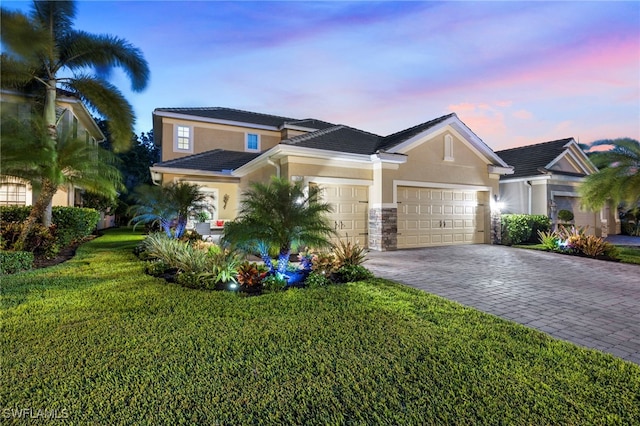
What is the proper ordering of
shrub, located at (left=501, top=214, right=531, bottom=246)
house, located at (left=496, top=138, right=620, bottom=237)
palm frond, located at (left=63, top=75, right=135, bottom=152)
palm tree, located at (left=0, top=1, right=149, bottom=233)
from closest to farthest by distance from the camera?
palm tree, located at (left=0, top=1, right=149, bottom=233), palm frond, located at (left=63, top=75, right=135, bottom=152), shrub, located at (left=501, top=214, right=531, bottom=246), house, located at (left=496, top=138, right=620, bottom=237)

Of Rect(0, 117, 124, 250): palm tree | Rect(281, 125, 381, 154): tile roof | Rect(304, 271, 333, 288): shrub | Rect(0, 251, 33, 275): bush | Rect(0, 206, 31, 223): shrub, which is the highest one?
Rect(281, 125, 381, 154): tile roof

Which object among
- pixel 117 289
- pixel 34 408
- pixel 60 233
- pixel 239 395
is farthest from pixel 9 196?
pixel 239 395

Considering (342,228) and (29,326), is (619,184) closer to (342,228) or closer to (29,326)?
(342,228)

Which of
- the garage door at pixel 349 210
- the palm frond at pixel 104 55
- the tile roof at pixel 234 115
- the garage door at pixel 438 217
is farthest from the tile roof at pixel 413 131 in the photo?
the palm frond at pixel 104 55

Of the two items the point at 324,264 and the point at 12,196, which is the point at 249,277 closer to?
the point at 324,264

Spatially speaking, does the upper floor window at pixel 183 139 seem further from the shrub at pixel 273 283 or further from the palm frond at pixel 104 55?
the shrub at pixel 273 283

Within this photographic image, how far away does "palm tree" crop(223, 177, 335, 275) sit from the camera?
6430 mm

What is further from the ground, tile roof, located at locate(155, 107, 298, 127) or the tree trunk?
tile roof, located at locate(155, 107, 298, 127)

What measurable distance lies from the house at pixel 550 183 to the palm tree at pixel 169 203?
1655 cm

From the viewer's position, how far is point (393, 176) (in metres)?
12.4

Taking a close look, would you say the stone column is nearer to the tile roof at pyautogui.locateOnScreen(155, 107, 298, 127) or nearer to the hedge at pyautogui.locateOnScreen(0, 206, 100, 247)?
the hedge at pyautogui.locateOnScreen(0, 206, 100, 247)

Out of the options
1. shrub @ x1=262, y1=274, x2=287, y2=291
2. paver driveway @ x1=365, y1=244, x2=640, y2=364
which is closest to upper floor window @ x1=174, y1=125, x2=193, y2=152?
paver driveway @ x1=365, y1=244, x2=640, y2=364

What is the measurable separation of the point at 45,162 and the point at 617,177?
19224mm

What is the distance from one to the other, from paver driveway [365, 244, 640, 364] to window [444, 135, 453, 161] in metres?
4.31
